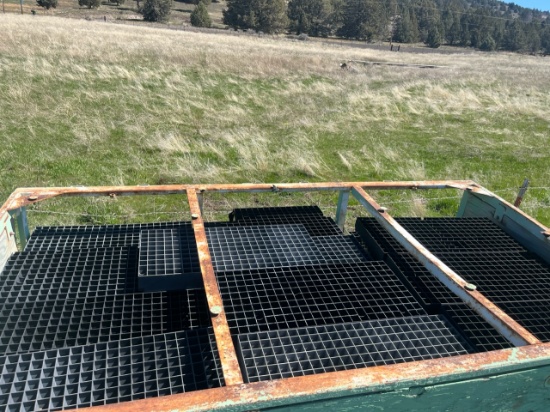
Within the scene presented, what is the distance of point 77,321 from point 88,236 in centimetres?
132

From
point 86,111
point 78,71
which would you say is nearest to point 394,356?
point 86,111

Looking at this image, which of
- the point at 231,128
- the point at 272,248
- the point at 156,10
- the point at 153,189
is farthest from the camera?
the point at 156,10

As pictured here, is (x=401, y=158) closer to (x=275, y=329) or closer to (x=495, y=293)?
(x=495, y=293)

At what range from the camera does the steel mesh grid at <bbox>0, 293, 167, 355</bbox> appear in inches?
97.4

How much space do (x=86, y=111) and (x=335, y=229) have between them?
11.6 metres

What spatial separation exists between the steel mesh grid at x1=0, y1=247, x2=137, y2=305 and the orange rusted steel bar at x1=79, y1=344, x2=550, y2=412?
1.47 m

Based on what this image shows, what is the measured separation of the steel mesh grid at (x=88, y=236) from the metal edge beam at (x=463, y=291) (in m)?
1.74

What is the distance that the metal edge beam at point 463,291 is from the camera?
2.34 m

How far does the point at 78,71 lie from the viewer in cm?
1758

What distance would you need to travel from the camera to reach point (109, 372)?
2.22 m

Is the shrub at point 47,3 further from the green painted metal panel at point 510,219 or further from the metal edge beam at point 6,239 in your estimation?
the green painted metal panel at point 510,219

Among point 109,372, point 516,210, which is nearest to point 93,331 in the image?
point 109,372

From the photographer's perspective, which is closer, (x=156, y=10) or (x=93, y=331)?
(x=93, y=331)

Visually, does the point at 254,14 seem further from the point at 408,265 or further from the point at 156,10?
the point at 408,265
